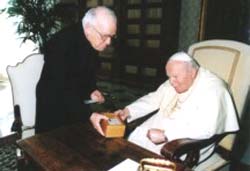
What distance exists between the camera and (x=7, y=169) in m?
2.94

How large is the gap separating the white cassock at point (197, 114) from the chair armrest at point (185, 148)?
4.9 inches

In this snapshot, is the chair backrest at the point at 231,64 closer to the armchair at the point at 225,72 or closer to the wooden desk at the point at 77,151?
the armchair at the point at 225,72

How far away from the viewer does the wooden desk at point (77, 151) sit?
5.11 feet

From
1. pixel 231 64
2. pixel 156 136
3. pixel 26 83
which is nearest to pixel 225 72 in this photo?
pixel 231 64

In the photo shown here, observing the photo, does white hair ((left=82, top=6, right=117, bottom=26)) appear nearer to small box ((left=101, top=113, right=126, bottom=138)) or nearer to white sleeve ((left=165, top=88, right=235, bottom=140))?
small box ((left=101, top=113, right=126, bottom=138))

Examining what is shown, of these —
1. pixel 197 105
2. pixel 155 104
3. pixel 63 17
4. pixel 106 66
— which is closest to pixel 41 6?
pixel 63 17

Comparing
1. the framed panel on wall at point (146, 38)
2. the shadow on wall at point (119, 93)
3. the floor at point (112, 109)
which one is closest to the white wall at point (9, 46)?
the floor at point (112, 109)

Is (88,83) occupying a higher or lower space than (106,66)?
higher

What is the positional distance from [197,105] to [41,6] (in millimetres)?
3712

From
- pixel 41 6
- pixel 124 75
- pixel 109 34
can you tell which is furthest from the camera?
pixel 124 75

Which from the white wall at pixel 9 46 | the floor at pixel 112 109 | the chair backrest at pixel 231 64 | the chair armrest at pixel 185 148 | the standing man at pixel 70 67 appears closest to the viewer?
the chair armrest at pixel 185 148

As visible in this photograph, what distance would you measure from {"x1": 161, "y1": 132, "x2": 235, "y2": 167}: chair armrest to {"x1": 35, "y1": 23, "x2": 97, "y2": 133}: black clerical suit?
0.63m

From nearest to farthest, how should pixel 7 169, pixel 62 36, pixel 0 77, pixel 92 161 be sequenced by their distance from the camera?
pixel 92 161 → pixel 62 36 → pixel 7 169 → pixel 0 77

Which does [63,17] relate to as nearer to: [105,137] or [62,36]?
[62,36]
